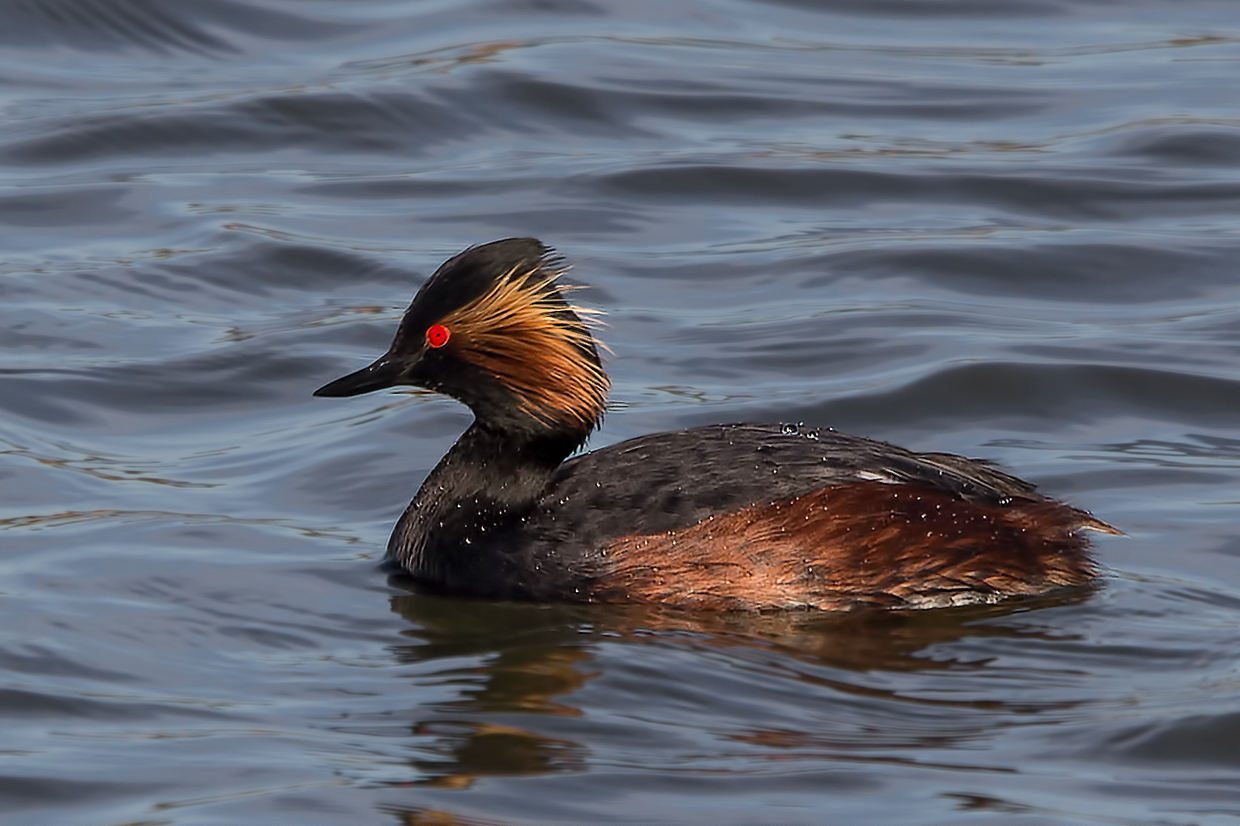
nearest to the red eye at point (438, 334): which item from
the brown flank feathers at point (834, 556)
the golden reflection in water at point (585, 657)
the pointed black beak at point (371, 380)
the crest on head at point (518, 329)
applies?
the crest on head at point (518, 329)

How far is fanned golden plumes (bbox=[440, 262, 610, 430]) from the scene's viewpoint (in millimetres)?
7926

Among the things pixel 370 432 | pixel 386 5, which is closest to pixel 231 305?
pixel 370 432

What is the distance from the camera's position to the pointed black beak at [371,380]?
8109 millimetres

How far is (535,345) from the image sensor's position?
795cm

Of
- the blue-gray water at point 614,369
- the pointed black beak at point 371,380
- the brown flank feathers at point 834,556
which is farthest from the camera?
the pointed black beak at point 371,380

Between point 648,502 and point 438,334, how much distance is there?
103 centimetres

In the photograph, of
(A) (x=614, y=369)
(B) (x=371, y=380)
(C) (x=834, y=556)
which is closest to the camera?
(C) (x=834, y=556)

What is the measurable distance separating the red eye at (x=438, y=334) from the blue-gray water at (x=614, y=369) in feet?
3.00

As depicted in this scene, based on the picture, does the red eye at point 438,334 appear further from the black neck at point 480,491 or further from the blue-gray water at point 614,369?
the blue-gray water at point 614,369

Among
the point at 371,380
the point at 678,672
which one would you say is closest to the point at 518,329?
the point at 371,380

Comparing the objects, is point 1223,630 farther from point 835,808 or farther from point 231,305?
point 231,305

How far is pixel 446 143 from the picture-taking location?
1466cm

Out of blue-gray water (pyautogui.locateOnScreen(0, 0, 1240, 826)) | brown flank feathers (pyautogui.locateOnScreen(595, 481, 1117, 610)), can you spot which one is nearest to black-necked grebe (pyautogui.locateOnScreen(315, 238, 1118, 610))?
brown flank feathers (pyautogui.locateOnScreen(595, 481, 1117, 610))

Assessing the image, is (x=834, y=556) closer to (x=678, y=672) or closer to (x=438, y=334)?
(x=678, y=672)
